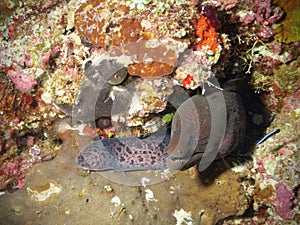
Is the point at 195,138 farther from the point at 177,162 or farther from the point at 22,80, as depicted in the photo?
the point at 22,80

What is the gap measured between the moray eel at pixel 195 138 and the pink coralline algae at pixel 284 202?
0.88 meters

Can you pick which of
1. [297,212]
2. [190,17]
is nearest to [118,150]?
[190,17]

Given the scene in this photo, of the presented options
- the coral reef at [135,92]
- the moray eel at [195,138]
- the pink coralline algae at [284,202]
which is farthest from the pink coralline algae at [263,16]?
the pink coralline algae at [284,202]

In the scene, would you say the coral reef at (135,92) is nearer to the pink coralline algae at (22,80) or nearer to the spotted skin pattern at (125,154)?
the pink coralline algae at (22,80)

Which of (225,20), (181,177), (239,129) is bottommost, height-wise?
(181,177)

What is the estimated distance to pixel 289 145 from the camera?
153 inches

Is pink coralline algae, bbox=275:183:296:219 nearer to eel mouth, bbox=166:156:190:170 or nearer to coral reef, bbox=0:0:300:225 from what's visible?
coral reef, bbox=0:0:300:225

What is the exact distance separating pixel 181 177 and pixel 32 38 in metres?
3.24

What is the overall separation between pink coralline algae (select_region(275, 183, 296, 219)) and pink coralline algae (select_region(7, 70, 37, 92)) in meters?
4.11

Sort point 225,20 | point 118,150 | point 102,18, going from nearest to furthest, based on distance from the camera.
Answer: point 102,18 < point 225,20 < point 118,150

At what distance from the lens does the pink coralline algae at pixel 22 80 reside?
13.9 ft

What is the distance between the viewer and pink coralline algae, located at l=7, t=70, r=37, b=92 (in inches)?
167

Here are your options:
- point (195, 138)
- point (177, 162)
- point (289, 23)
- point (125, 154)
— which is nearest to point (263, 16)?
point (289, 23)

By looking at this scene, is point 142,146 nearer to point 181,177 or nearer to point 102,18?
point 181,177
